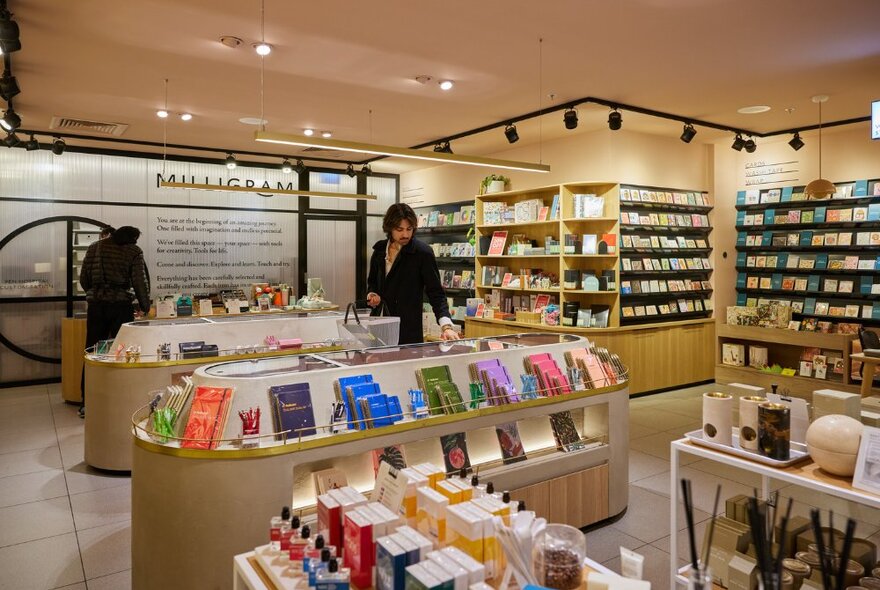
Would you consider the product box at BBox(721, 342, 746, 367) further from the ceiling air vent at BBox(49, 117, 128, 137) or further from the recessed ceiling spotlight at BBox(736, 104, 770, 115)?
the ceiling air vent at BBox(49, 117, 128, 137)

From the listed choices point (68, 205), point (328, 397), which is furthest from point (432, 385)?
point (68, 205)

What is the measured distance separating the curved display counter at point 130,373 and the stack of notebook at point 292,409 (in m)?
1.95

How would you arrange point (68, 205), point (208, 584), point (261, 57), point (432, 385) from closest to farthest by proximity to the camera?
point (208, 584), point (432, 385), point (261, 57), point (68, 205)

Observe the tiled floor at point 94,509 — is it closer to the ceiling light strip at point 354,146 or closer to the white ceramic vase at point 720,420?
the white ceramic vase at point 720,420

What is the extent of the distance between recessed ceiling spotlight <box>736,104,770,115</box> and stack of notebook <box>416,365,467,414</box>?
17.2 feet

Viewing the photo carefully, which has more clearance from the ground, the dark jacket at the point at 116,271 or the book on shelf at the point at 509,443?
the dark jacket at the point at 116,271

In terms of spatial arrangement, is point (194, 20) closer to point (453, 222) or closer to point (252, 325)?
point (252, 325)

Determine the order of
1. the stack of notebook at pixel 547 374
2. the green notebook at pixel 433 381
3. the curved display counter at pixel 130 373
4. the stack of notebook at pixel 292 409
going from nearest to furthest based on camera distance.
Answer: the stack of notebook at pixel 292 409
the green notebook at pixel 433 381
the stack of notebook at pixel 547 374
the curved display counter at pixel 130 373

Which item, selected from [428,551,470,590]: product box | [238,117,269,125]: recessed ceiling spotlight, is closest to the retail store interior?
[428,551,470,590]: product box

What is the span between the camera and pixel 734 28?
4.32 m

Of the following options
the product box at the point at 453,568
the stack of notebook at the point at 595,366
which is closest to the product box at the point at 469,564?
the product box at the point at 453,568

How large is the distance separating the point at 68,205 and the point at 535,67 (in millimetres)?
7081

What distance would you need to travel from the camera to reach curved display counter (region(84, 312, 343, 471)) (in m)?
4.68

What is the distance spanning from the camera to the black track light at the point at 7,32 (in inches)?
144
